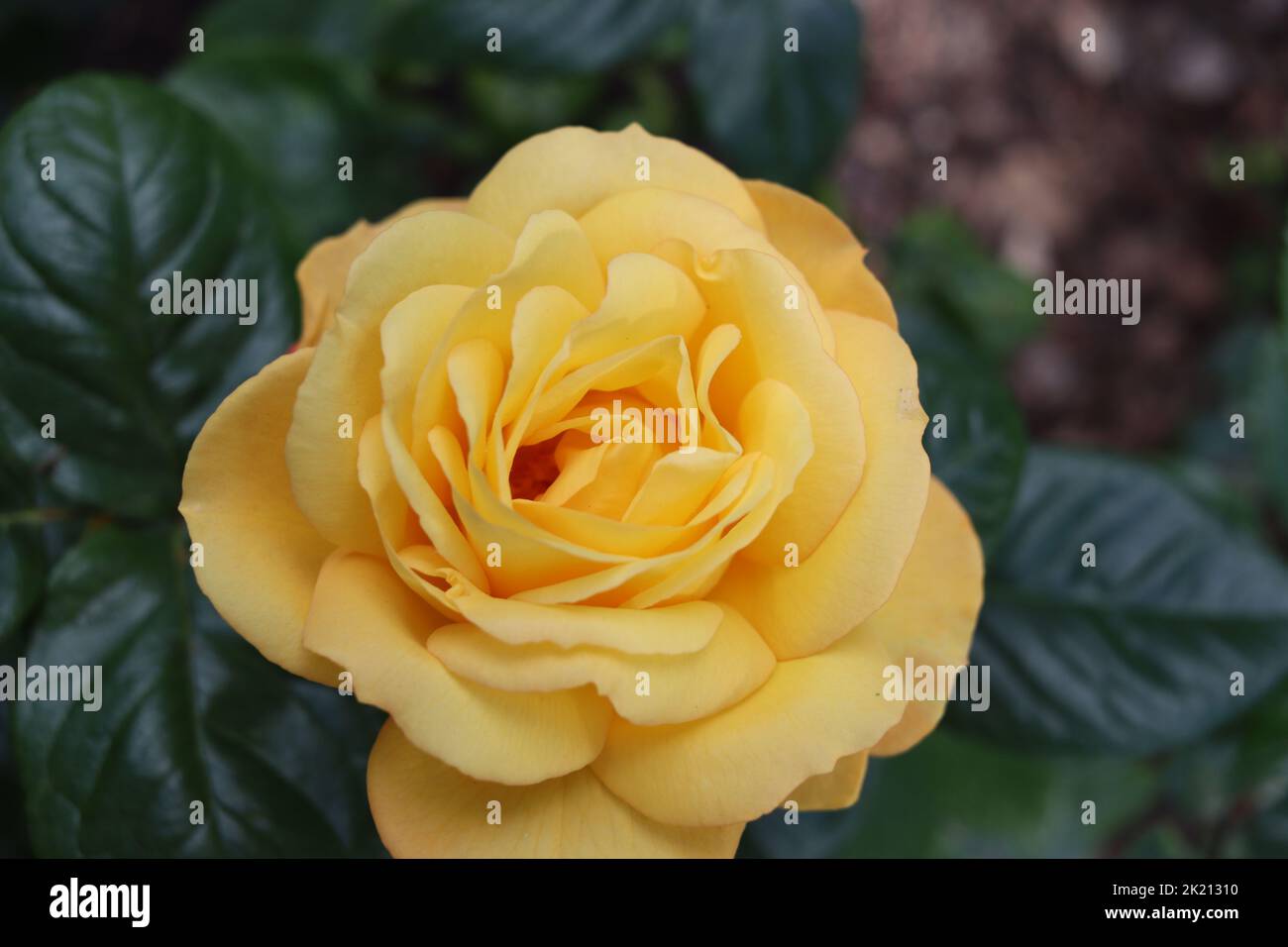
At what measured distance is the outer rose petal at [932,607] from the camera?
96cm

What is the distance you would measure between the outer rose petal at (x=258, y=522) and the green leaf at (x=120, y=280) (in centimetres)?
33

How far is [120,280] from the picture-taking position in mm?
1119

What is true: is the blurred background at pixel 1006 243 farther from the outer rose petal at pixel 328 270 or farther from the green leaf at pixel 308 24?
the outer rose petal at pixel 328 270

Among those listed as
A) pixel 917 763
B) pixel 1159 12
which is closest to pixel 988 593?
pixel 917 763

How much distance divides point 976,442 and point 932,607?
1.24 ft

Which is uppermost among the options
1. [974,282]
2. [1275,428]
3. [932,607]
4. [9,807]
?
[974,282]

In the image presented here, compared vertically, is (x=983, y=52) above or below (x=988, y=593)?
above

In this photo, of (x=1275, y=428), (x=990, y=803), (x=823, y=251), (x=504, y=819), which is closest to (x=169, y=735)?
(x=504, y=819)

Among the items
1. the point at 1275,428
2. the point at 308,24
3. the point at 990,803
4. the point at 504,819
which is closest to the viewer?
the point at 504,819

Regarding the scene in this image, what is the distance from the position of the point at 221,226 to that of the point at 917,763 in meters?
1.67

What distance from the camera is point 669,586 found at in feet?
2.68

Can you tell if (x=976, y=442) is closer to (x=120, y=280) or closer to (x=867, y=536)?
(x=867, y=536)

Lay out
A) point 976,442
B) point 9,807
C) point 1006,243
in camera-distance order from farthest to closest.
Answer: point 1006,243 → point 9,807 → point 976,442

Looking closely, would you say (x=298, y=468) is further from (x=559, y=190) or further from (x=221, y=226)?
(x=221, y=226)
